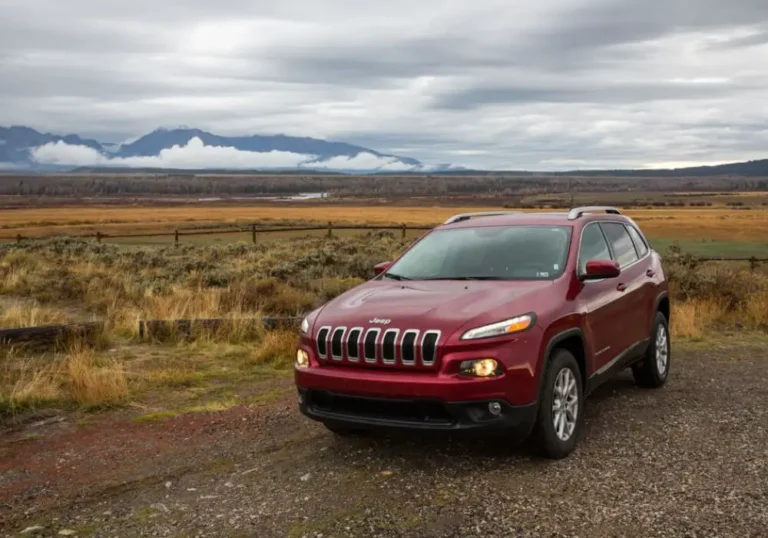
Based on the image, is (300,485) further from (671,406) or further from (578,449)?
(671,406)

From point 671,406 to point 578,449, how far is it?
1.72 metres

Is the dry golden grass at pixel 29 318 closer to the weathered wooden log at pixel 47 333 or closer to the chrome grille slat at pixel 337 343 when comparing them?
the weathered wooden log at pixel 47 333

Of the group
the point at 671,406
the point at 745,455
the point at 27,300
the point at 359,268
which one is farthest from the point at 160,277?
the point at 745,455

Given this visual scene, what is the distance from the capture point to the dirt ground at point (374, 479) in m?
4.37

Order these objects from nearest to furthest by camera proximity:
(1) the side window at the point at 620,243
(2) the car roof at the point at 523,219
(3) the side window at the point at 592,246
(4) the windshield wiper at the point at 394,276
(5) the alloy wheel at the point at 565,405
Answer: (5) the alloy wheel at the point at 565,405, (3) the side window at the point at 592,246, (4) the windshield wiper at the point at 394,276, (2) the car roof at the point at 523,219, (1) the side window at the point at 620,243

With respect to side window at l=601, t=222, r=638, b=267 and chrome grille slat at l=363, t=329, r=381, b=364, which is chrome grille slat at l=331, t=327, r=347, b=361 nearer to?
chrome grille slat at l=363, t=329, r=381, b=364

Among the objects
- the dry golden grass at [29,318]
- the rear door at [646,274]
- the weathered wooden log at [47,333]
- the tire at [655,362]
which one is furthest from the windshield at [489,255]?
the dry golden grass at [29,318]

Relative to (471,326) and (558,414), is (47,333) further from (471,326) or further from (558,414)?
(558,414)

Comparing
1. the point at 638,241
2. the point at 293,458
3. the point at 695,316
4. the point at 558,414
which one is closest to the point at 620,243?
the point at 638,241

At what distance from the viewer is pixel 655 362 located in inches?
295

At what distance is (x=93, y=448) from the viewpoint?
19.8ft

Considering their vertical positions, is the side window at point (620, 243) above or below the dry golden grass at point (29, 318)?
above

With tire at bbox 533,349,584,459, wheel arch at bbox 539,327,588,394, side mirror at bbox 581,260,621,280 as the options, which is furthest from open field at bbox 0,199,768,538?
side mirror at bbox 581,260,621,280

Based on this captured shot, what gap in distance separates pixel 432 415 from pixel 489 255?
177 cm
